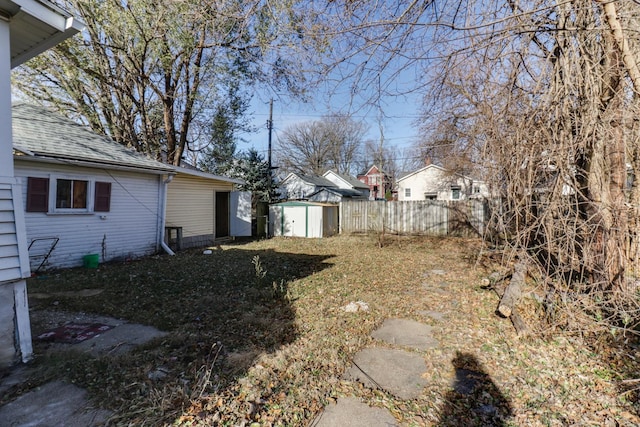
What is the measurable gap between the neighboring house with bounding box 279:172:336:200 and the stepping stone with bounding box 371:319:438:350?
1887 cm

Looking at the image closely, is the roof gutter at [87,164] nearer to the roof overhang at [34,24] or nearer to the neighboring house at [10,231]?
the roof overhang at [34,24]

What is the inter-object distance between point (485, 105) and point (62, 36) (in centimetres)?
517

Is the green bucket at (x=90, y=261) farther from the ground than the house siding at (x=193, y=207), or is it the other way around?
the house siding at (x=193, y=207)

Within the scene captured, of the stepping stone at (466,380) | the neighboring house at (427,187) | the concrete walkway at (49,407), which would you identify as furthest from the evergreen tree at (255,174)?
the neighboring house at (427,187)

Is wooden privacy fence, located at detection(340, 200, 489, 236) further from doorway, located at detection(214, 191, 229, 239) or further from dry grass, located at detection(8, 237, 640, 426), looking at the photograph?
dry grass, located at detection(8, 237, 640, 426)

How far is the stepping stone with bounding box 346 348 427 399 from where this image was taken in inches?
102

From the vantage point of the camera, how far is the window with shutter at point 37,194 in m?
6.13

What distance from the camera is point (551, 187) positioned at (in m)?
3.47

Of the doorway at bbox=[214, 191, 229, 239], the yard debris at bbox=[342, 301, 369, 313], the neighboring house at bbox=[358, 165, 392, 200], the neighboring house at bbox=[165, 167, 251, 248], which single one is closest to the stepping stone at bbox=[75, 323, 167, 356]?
the yard debris at bbox=[342, 301, 369, 313]

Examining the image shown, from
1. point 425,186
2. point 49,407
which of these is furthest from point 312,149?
point 49,407

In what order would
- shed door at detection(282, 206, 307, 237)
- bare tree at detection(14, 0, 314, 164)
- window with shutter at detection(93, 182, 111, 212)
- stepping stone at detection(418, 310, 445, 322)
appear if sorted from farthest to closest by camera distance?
shed door at detection(282, 206, 307, 237) → bare tree at detection(14, 0, 314, 164) → window with shutter at detection(93, 182, 111, 212) → stepping stone at detection(418, 310, 445, 322)

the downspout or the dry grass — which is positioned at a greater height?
the downspout

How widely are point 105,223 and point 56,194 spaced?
47.6 inches

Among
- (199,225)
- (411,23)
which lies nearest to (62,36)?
(411,23)
